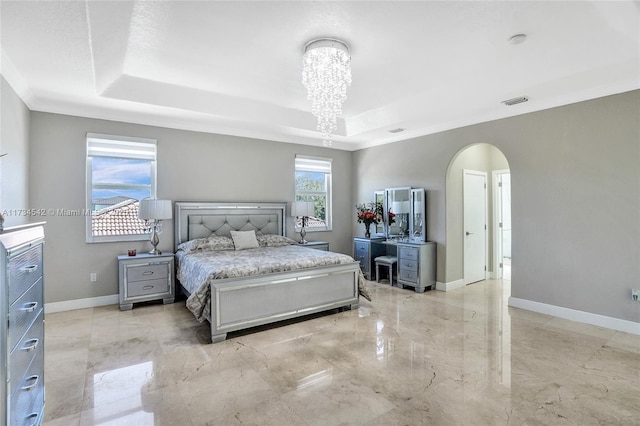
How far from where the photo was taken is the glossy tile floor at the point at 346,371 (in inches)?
85.7

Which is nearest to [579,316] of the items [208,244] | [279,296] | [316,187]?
[279,296]

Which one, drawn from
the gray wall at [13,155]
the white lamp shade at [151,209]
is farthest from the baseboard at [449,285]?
the gray wall at [13,155]

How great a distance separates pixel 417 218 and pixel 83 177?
5.02 meters

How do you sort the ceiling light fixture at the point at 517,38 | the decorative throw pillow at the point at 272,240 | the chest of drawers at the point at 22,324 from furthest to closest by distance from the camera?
the decorative throw pillow at the point at 272,240 < the ceiling light fixture at the point at 517,38 < the chest of drawers at the point at 22,324

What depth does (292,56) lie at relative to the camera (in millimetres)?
3246

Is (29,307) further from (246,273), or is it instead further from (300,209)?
(300,209)

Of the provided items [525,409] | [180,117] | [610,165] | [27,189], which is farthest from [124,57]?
[610,165]

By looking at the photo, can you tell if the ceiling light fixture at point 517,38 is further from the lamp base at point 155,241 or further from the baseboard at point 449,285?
the lamp base at point 155,241

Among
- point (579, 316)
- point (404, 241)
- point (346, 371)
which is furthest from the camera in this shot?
point (404, 241)

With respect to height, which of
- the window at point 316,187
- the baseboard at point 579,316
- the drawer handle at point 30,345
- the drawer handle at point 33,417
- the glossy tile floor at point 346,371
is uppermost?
the window at point 316,187

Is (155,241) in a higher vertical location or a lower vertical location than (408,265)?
higher

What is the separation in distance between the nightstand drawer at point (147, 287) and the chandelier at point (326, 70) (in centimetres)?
313

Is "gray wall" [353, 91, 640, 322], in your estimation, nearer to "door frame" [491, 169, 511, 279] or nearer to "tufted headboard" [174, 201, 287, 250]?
Answer: "door frame" [491, 169, 511, 279]

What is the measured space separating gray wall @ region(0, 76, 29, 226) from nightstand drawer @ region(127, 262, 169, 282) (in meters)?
1.31
